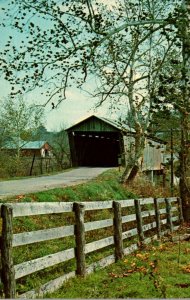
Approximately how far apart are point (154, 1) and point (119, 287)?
329 inches

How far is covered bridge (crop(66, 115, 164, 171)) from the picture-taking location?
101 feet

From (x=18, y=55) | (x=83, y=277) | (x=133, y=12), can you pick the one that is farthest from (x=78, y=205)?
(x=133, y=12)

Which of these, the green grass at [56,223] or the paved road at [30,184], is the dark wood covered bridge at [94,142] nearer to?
the paved road at [30,184]

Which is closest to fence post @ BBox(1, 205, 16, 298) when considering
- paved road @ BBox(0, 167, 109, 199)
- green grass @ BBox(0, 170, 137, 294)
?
green grass @ BBox(0, 170, 137, 294)

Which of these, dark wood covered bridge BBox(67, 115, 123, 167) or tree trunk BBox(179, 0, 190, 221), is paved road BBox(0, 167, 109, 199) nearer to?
tree trunk BBox(179, 0, 190, 221)

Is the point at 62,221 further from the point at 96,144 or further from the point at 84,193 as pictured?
the point at 96,144

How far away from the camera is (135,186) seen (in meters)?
19.7

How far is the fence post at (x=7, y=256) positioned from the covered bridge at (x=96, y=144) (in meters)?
25.3

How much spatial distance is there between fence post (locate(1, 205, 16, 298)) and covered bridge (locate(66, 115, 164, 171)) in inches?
996

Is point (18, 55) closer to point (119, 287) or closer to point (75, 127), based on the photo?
point (119, 287)

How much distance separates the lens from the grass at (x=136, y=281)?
204 inches

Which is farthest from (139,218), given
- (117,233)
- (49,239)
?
(49,239)

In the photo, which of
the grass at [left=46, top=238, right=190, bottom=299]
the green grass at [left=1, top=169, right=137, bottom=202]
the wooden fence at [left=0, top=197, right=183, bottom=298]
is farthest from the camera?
the green grass at [left=1, top=169, right=137, bottom=202]

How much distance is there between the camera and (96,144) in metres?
32.2
